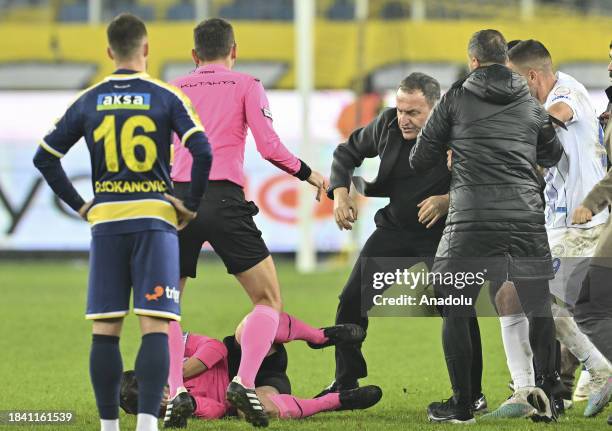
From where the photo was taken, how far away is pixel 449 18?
2417 cm

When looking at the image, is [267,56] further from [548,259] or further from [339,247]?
[548,259]

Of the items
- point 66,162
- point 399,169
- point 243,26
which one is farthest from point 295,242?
point 399,169

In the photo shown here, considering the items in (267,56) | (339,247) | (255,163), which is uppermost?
(267,56)

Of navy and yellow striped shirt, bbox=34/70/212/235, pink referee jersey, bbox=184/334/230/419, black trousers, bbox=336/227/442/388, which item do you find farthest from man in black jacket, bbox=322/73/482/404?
navy and yellow striped shirt, bbox=34/70/212/235

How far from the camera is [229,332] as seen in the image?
1121cm

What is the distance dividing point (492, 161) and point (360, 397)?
152 centimetres

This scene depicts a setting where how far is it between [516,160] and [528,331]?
975 millimetres

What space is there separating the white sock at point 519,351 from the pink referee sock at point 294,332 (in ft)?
3.48

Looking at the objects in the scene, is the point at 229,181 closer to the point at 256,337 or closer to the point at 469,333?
the point at 256,337

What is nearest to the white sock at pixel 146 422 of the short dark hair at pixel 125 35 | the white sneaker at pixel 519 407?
the short dark hair at pixel 125 35

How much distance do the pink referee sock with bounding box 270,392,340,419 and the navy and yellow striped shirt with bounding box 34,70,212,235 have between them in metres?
1.53

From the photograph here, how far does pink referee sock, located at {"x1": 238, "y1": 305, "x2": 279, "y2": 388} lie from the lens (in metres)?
6.31

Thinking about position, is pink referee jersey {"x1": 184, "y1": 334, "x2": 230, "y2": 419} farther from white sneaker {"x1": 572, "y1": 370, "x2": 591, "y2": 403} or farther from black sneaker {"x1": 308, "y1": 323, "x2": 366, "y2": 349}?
white sneaker {"x1": 572, "y1": 370, "x2": 591, "y2": 403}

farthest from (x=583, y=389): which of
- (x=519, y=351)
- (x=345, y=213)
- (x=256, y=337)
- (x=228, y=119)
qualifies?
(x=228, y=119)
